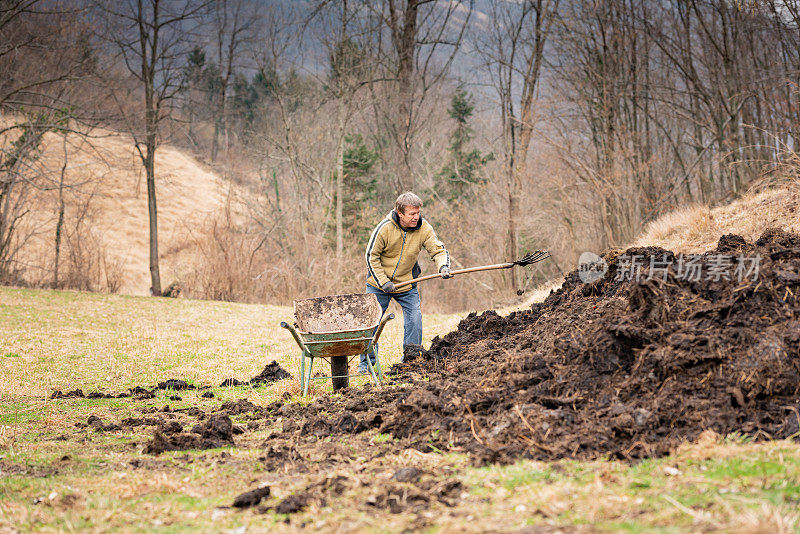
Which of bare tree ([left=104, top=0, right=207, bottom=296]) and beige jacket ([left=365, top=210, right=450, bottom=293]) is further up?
bare tree ([left=104, top=0, right=207, bottom=296])

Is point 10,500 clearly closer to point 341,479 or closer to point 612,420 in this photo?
point 341,479

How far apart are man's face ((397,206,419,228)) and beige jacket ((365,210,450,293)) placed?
0.25 feet

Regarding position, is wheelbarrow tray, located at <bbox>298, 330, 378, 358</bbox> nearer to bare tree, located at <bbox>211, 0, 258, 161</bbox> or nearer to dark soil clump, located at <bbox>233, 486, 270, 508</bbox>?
dark soil clump, located at <bbox>233, 486, 270, 508</bbox>

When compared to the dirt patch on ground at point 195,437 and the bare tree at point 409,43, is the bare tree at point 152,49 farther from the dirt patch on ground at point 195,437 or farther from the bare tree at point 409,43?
the dirt patch on ground at point 195,437

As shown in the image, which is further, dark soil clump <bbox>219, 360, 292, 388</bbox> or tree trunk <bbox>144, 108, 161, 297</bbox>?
tree trunk <bbox>144, 108, 161, 297</bbox>

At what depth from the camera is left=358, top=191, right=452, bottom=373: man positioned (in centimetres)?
736

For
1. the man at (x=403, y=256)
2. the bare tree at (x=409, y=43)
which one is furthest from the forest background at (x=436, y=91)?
the man at (x=403, y=256)

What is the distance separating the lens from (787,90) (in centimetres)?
1698

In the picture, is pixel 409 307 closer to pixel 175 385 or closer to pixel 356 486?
pixel 175 385

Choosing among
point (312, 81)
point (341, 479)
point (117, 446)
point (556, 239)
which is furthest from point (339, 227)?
point (341, 479)

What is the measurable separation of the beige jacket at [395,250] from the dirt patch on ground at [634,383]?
1.82m

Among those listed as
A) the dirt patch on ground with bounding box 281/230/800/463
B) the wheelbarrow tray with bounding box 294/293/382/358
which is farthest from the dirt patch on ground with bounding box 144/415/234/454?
the wheelbarrow tray with bounding box 294/293/382/358

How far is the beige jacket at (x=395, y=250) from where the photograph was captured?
7.44 m

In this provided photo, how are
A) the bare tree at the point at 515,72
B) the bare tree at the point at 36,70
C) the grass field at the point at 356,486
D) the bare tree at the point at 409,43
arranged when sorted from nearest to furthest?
the grass field at the point at 356,486
the bare tree at the point at 36,70
the bare tree at the point at 409,43
the bare tree at the point at 515,72
